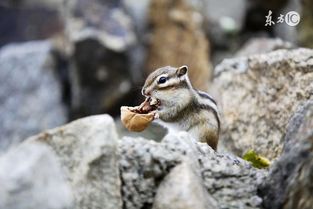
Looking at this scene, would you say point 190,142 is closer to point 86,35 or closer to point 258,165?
point 258,165

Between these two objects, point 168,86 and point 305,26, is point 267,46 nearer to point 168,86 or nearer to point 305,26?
point 305,26

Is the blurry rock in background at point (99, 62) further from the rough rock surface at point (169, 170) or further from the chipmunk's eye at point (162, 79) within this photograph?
the rough rock surface at point (169, 170)

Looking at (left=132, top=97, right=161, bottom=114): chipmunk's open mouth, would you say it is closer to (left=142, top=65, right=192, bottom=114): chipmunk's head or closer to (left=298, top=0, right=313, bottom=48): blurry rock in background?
(left=142, top=65, right=192, bottom=114): chipmunk's head

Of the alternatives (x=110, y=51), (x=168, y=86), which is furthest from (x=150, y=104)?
(x=110, y=51)

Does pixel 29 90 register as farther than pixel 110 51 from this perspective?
Yes

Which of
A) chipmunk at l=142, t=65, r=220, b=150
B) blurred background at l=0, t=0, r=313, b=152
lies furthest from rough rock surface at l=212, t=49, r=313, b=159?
blurred background at l=0, t=0, r=313, b=152

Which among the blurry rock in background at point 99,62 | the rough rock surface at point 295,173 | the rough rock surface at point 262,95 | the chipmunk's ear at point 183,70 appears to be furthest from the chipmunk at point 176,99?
the blurry rock in background at point 99,62

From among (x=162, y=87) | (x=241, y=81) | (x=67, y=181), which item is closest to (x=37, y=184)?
(x=67, y=181)
